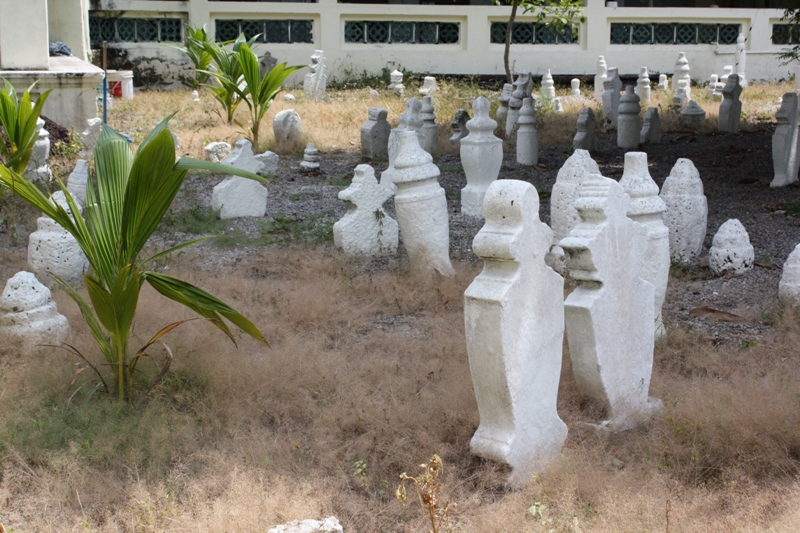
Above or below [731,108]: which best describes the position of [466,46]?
above

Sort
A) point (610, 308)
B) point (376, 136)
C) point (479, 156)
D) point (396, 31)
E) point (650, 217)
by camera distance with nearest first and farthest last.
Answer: point (610, 308), point (650, 217), point (479, 156), point (376, 136), point (396, 31)

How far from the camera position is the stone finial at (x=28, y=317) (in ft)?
15.7

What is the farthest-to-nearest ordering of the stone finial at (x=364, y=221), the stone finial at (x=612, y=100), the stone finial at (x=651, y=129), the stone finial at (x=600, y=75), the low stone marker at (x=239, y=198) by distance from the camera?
the stone finial at (x=600, y=75) → the stone finial at (x=612, y=100) → the stone finial at (x=651, y=129) → the low stone marker at (x=239, y=198) → the stone finial at (x=364, y=221)

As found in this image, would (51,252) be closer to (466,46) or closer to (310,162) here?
(310,162)

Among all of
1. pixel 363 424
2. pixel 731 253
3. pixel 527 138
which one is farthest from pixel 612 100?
pixel 363 424

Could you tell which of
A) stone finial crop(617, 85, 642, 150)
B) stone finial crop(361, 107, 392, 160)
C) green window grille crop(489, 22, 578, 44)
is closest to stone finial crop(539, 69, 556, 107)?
green window grille crop(489, 22, 578, 44)

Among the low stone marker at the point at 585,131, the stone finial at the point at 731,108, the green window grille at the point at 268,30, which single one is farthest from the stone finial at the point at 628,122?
the green window grille at the point at 268,30

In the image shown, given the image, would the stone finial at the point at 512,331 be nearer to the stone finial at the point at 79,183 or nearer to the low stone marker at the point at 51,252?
the low stone marker at the point at 51,252

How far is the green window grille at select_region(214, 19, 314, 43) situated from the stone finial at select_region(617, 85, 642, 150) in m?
8.27

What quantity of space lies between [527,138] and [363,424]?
A: 7.11m

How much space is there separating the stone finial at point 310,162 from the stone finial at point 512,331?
6.72 metres

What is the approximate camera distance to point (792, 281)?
545 centimetres

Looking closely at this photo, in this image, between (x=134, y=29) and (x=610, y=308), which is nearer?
(x=610, y=308)

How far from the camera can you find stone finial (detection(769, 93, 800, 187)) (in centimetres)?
847
